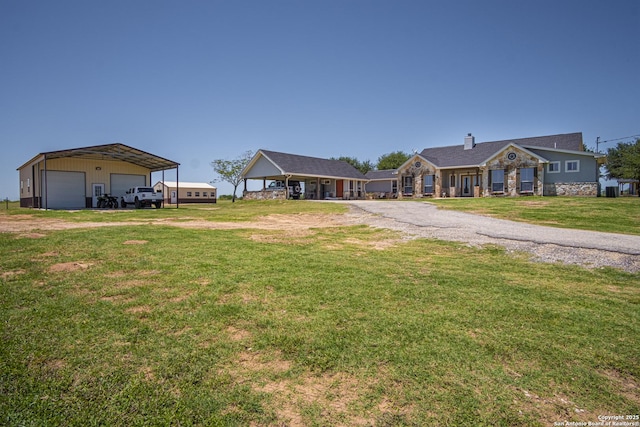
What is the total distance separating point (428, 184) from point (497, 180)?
21.7ft

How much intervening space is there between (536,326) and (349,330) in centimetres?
209

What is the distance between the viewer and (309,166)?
38188mm

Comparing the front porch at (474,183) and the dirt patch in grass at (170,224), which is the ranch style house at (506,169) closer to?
the front porch at (474,183)

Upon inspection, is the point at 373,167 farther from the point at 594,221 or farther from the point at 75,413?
the point at 75,413

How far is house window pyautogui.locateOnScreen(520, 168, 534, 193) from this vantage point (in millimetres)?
29750

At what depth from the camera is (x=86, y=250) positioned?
745 cm

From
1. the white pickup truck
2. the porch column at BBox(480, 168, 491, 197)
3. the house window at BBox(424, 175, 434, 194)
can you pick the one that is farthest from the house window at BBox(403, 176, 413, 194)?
the white pickup truck

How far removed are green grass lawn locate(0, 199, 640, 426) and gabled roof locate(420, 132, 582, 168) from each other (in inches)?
1177

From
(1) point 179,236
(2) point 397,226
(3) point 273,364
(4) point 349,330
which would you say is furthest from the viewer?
(2) point 397,226

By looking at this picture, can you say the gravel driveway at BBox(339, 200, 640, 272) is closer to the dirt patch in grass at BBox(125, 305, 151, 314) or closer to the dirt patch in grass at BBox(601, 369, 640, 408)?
the dirt patch in grass at BBox(601, 369, 640, 408)

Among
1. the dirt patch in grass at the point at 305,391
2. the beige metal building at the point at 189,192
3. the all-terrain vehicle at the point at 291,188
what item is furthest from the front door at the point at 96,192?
the dirt patch in grass at the point at 305,391

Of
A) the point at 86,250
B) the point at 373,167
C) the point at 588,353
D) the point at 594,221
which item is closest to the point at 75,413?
the point at 588,353

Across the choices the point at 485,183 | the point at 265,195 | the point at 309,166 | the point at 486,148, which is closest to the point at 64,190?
the point at 265,195

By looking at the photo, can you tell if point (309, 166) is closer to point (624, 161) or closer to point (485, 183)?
point (485, 183)
